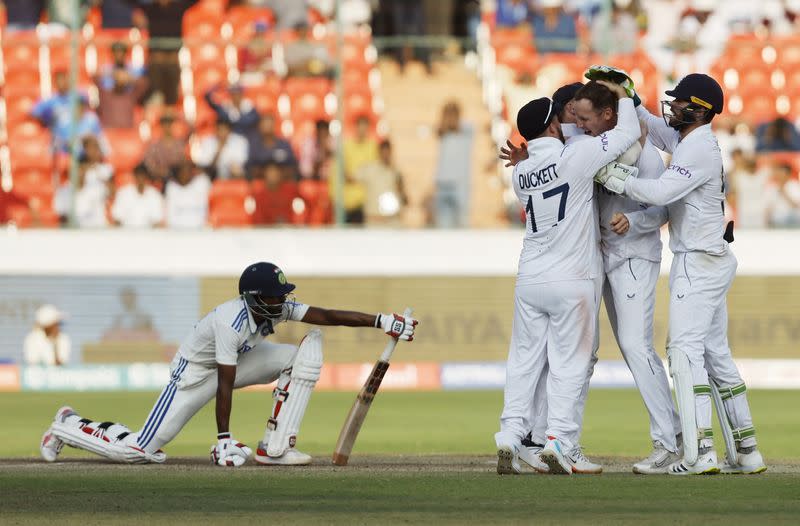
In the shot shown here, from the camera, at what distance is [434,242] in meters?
18.5

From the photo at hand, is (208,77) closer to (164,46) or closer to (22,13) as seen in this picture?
(164,46)

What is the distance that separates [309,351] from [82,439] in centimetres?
155

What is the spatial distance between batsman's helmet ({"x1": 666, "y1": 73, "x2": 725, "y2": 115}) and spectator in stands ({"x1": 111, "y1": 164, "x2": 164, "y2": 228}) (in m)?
10.9

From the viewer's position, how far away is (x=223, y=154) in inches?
717

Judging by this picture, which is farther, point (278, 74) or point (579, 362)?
point (278, 74)

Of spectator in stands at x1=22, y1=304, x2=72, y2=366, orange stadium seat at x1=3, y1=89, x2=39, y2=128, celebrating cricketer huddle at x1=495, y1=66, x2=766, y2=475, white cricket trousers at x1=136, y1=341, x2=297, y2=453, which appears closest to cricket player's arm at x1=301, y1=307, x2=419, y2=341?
white cricket trousers at x1=136, y1=341, x2=297, y2=453

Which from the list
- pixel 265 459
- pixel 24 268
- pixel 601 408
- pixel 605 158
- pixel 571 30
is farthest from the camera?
pixel 571 30

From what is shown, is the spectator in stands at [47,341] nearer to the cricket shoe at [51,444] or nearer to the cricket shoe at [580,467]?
the cricket shoe at [51,444]

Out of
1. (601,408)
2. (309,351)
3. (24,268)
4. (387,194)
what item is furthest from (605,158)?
(24,268)

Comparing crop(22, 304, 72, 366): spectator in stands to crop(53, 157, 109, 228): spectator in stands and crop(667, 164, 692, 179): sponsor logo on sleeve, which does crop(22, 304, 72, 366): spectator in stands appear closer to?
crop(53, 157, 109, 228): spectator in stands

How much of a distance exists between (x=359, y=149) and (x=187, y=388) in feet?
32.2

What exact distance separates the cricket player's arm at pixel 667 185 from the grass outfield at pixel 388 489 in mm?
1582

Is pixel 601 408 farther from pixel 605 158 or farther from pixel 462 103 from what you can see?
pixel 605 158

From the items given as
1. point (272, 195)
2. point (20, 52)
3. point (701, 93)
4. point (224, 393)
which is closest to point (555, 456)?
point (224, 393)
